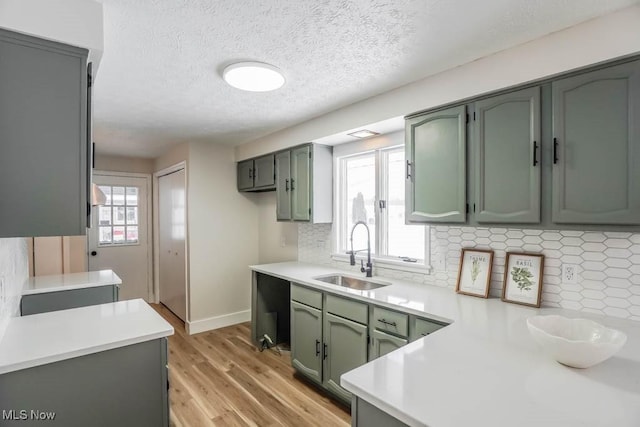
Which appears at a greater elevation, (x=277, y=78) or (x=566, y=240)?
(x=277, y=78)

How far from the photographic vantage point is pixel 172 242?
4430 mm

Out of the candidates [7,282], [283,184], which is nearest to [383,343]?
[283,184]

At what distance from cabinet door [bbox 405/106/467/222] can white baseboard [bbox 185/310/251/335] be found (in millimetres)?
2938

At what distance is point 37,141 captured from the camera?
1.25 m

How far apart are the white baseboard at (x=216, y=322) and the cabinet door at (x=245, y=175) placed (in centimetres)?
167

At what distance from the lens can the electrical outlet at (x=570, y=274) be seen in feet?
5.85

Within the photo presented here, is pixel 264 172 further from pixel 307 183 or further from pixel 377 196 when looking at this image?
pixel 377 196

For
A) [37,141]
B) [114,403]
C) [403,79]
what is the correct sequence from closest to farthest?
1. [37,141]
2. [114,403]
3. [403,79]

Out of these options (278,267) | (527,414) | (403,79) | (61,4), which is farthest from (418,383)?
(278,267)

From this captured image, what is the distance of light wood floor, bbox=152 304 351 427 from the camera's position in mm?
2248

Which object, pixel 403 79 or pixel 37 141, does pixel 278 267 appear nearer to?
pixel 403 79

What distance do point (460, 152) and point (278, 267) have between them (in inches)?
82.9

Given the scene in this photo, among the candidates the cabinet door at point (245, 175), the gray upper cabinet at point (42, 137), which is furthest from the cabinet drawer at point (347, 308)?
the cabinet door at point (245, 175)

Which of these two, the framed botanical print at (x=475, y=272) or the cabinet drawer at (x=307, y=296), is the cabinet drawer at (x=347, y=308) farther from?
the framed botanical print at (x=475, y=272)
